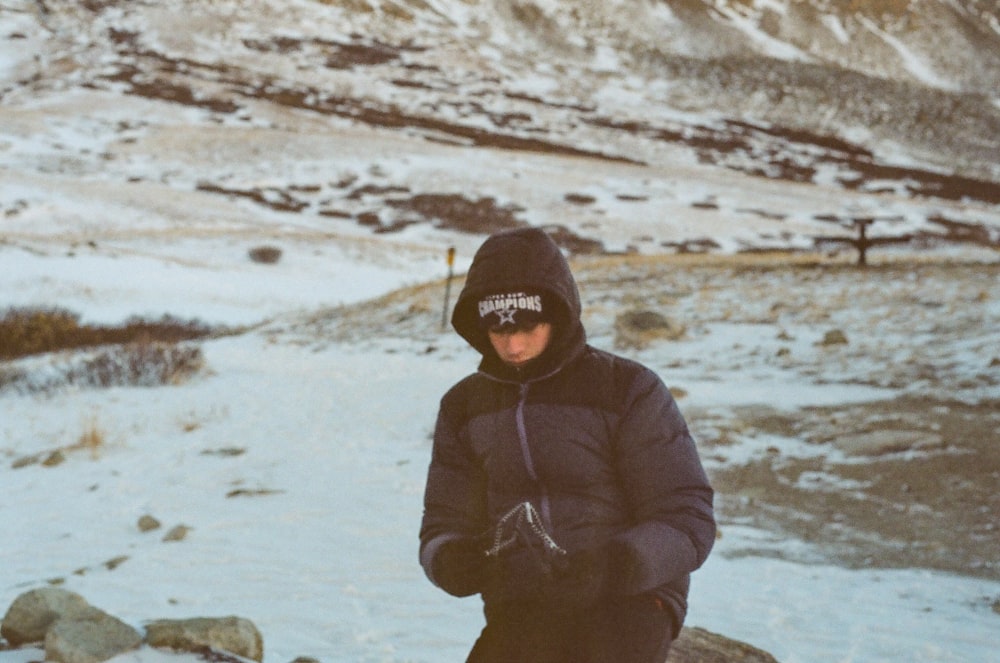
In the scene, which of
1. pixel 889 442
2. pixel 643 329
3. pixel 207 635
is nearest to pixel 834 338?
pixel 643 329

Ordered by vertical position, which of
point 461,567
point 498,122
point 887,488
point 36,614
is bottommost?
point 498,122

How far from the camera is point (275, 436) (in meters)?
9.42

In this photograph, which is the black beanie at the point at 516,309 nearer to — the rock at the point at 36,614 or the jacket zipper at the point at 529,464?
the jacket zipper at the point at 529,464

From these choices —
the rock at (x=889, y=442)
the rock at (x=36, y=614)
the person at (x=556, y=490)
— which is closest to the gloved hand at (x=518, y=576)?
the person at (x=556, y=490)

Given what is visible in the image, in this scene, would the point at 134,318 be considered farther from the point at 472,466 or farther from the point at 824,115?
the point at 824,115

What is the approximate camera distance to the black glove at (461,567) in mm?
2330

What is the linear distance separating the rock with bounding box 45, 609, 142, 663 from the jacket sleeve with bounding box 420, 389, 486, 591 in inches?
69.9

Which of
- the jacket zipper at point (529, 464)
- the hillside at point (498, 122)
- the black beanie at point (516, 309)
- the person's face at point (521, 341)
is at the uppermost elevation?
the black beanie at point (516, 309)

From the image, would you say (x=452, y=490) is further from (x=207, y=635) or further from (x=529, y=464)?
(x=207, y=635)

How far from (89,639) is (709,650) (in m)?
2.36

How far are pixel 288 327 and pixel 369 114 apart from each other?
44.4 meters

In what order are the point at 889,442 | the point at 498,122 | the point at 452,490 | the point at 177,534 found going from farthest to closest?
1. the point at 498,122
2. the point at 889,442
3. the point at 177,534
4. the point at 452,490

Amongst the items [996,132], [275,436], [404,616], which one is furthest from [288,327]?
[996,132]

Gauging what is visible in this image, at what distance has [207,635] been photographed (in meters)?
3.69
